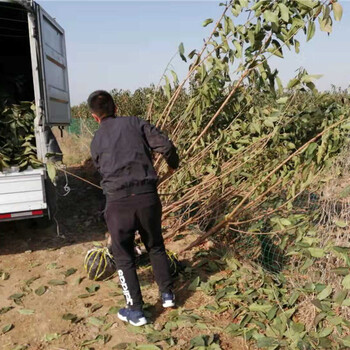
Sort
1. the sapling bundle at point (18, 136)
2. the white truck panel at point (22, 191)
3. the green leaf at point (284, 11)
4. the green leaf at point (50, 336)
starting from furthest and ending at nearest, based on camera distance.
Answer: the sapling bundle at point (18, 136) < the white truck panel at point (22, 191) < the green leaf at point (284, 11) < the green leaf at point (50, 336)

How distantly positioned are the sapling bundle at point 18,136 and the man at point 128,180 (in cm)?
190

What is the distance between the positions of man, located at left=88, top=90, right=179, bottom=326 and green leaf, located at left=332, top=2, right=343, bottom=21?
1.72 meters

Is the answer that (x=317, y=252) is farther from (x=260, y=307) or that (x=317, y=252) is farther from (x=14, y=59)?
(x=14, y=59)

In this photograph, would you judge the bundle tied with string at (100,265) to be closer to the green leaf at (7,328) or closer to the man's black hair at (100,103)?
the green leaf at (7,328)

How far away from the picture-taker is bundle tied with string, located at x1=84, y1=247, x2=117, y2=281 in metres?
3.64

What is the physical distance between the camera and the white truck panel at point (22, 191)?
13.4 ft

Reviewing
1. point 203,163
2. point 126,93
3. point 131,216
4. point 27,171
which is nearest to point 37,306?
point 131,216

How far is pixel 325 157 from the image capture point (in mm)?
3330

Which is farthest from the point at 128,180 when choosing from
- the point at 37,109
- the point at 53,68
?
the point at 53,68

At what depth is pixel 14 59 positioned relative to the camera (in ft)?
22.9

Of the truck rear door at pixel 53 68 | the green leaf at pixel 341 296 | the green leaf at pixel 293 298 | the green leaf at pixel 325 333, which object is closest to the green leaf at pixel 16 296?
the truck rear door at pixel 53 68

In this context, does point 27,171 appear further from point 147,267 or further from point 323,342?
point 323,342

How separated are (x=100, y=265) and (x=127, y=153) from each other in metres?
1.44

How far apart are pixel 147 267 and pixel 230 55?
241 centimetres
